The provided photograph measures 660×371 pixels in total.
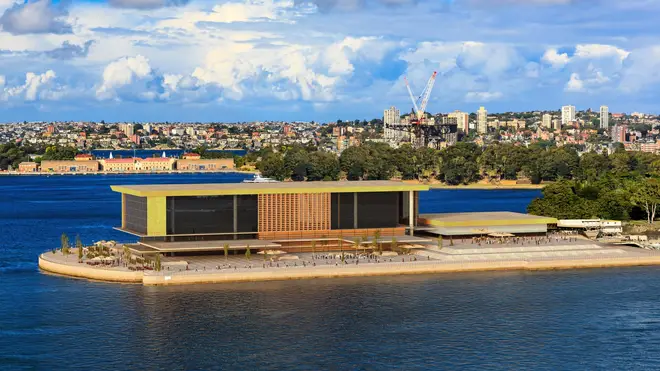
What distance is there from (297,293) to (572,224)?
120 ft

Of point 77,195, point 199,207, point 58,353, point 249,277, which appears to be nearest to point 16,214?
point 77,195

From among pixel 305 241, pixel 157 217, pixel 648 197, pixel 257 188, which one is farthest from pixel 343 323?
pixel 648 197

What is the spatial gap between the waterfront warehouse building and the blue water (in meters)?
9.05

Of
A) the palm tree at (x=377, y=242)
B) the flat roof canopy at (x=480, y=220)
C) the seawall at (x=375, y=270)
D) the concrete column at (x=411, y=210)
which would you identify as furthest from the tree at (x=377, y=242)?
the flat roof canopy at (x=480, y=220)

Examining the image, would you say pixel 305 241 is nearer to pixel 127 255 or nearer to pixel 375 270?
pixel 375 270

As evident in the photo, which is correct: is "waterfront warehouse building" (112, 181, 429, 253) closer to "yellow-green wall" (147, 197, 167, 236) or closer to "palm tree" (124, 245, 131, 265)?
"yellow-green wall" (147, 197, 167, 236)

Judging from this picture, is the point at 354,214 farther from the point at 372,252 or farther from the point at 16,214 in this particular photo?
the point at 16,214

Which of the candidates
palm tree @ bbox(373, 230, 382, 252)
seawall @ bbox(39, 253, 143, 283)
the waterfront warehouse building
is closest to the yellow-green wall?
the waterfront warehouse building

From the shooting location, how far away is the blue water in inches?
2083

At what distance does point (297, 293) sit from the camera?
226 ft

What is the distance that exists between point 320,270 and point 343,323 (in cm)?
1453

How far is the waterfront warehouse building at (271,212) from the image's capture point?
80125 mm

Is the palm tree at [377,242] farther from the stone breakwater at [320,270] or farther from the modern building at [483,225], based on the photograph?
the modern building at [483,225]

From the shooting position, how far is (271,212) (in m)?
83.0
